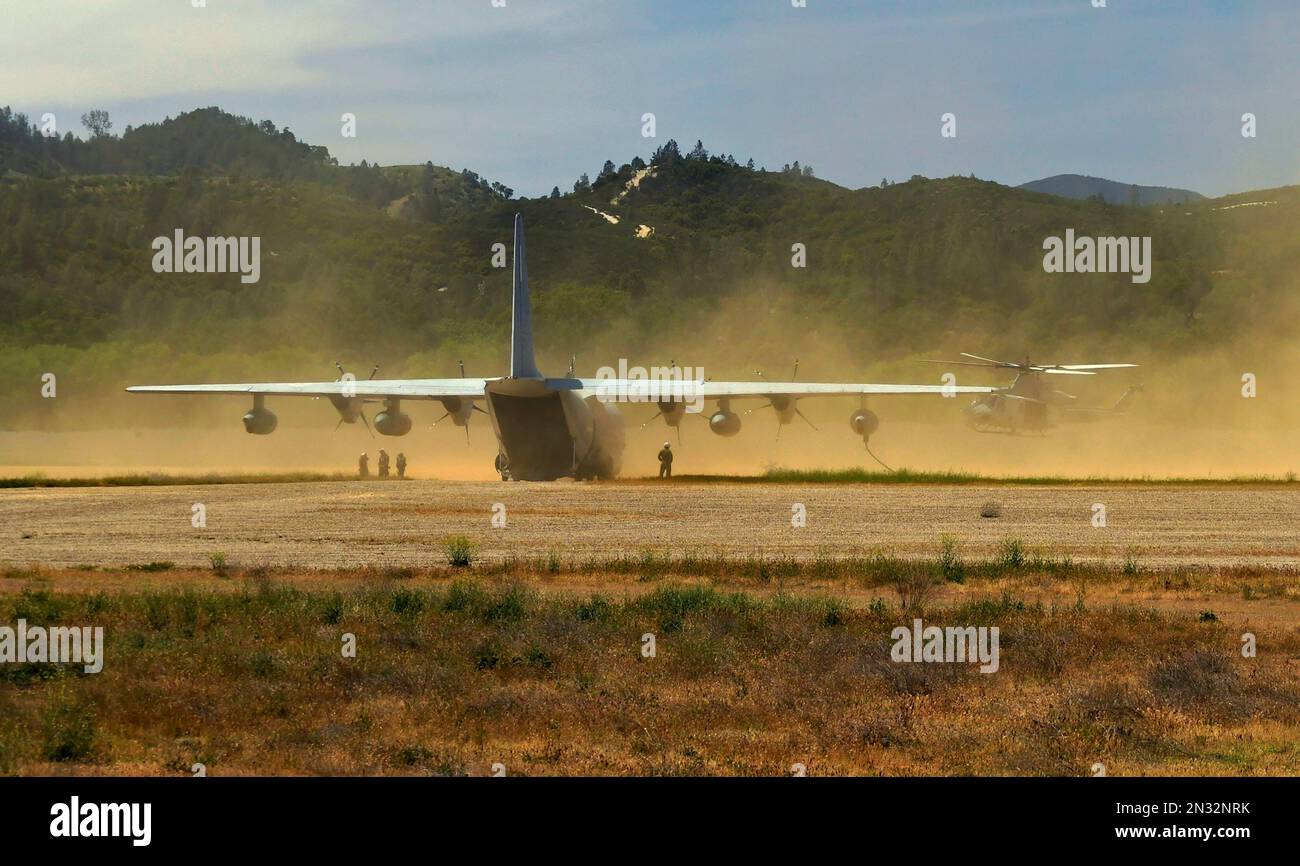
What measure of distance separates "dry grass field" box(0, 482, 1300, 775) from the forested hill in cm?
7261

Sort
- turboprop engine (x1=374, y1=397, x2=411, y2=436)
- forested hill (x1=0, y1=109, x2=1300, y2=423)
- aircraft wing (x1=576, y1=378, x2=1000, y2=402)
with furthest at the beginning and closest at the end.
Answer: forested hill (x1=0, y1=109, x2=1300, y2=423) → turboprop engine (x1=374, y1=397, x2=411, y2=436) → aircraft wing (x1=576, y1=378, x2=1000, y2=402)

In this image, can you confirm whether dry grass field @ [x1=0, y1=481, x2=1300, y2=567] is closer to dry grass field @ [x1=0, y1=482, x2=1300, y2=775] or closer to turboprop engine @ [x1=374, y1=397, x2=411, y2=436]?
dry grass field @ [x1=0, y1=482, x2=1300, y2=775]

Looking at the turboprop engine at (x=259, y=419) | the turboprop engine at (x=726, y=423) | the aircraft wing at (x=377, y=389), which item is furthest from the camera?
the turboprop engine at (x=259, y=419)

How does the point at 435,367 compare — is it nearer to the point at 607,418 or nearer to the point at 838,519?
the point at 607,418

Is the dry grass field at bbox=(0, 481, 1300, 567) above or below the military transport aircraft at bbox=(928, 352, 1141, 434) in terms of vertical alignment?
below

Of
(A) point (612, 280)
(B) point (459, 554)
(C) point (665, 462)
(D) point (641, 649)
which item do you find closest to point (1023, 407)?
(C) point (665, 462)

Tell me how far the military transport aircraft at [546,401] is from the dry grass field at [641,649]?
34.3 feet

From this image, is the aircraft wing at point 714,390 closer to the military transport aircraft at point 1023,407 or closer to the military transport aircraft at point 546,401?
the military transport aircraft at point 546,401

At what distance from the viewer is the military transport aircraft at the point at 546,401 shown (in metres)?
50.1

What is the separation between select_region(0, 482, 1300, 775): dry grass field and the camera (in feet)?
50.8

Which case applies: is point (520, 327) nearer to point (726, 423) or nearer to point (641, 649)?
point (726, 423)

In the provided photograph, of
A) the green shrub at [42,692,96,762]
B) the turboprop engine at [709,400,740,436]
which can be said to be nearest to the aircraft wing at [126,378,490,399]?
the turboprop engine at [709,400,740,436]

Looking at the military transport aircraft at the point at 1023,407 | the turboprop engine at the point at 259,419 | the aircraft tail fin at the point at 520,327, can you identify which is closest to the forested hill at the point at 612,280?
the military transport aircraft at the point at 1023,407

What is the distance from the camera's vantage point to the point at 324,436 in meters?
86.4
